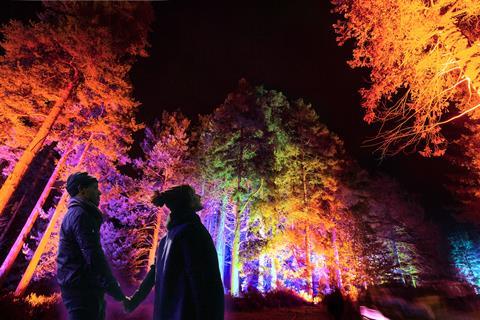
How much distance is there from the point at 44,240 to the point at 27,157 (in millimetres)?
6235

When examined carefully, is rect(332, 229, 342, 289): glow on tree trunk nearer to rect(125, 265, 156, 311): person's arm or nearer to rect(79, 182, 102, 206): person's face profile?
rect(125, 265, 156, 311): person's arm

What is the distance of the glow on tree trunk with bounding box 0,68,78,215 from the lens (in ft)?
33.6

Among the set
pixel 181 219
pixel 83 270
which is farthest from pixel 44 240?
pixel 181 219

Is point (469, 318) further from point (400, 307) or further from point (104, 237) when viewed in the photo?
point (104, 237)

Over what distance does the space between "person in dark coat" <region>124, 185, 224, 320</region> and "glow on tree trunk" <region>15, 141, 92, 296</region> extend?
15011 mm

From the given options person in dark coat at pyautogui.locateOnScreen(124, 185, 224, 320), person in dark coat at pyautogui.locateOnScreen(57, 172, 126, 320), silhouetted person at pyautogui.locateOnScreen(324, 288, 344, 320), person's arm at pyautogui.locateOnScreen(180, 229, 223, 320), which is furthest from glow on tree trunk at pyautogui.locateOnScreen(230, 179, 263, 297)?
person's arm at pyautogui.locateOnScreen(180, 229, 223, 320)

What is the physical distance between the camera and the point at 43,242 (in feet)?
48.9

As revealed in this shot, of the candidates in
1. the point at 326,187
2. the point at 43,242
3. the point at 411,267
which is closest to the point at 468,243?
the point at 411,267

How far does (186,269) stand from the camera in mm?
2191

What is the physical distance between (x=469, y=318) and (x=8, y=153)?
24.0m

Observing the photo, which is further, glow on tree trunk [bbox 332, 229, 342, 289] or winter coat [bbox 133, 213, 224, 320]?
glow on tree trunk [bbox 332, 229, 342, 289]

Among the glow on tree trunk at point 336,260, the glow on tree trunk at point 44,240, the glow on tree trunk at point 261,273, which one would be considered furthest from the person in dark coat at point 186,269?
the glow on tree trunk at point 336,260

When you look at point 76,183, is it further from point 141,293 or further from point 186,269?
point 186,269

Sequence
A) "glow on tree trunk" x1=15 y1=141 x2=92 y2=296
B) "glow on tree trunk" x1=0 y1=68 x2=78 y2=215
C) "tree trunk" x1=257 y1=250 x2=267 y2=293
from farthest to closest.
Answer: "tree trunk" x1=257 y1=250 x2=267 y2=293 → "glow on tree trunk" x1=15 y1=141 x2=92 y2=296 → "glow on tree trunk" x1=0 y1=68 x2=78 y2=215
